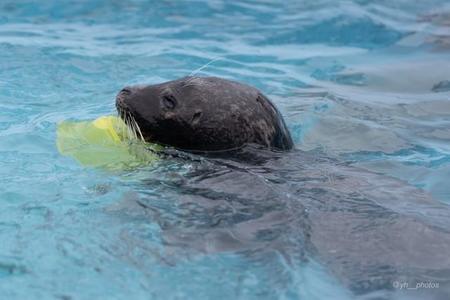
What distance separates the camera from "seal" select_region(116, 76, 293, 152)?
16.9ft

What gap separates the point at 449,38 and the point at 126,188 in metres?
6.35

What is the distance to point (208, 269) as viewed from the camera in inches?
146

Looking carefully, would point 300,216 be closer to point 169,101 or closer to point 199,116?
point 199,116

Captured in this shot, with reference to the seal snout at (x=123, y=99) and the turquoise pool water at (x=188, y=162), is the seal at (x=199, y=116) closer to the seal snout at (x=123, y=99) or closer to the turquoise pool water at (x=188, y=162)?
the seal snout at (x=123, y=99)

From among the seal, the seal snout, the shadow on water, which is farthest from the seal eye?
the shadow on water

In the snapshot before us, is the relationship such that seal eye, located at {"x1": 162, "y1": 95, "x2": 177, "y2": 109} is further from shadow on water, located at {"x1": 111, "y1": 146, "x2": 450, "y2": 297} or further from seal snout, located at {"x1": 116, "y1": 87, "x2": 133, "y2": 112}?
shadow on water, located at {"x1": 111, "y1": 146, "x2": 450, "y2": 297}

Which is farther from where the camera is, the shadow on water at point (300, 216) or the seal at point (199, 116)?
the seal at point (199, 116)

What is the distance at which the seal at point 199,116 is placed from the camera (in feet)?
16.9

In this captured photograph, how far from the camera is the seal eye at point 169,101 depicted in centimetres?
520

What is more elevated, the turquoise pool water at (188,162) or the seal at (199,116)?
the seal at (199,116)

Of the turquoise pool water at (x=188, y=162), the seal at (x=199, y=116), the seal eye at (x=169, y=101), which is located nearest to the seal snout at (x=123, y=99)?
the seal at (x=199, y=116)

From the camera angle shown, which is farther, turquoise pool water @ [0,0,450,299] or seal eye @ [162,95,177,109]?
seal eye @ [162,95,177,109]

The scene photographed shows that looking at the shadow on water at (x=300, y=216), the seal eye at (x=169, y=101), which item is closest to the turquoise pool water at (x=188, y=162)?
the shadow on water at (x=300, y=216)

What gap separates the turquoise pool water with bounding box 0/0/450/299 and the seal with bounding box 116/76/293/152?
0.89 feet
